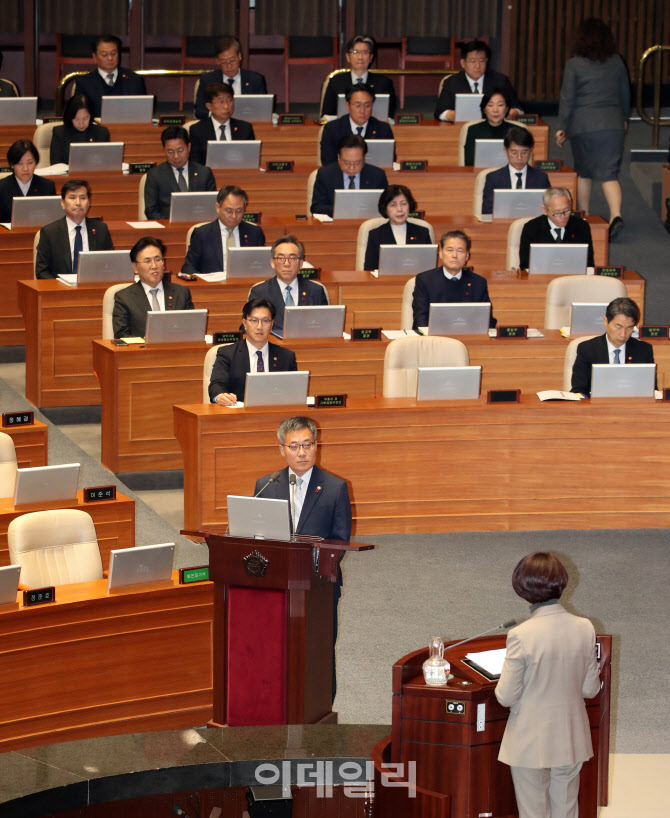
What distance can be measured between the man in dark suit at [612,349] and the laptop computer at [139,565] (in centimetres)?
282

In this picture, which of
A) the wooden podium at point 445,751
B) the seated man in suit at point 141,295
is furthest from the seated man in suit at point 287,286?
the wooden podium at point 445,751

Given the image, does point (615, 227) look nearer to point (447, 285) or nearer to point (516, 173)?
point (516, 173)

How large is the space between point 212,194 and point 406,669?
5922 mm

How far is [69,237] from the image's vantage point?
8.66 m

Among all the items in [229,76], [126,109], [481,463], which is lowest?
[481,463]

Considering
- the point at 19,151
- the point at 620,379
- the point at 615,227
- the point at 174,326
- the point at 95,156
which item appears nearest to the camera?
the point at 620,379

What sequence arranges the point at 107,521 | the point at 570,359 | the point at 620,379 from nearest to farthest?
the point at 107,521 < the point at 620,379 < the point at 570,359

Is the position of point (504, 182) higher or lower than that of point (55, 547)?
higher

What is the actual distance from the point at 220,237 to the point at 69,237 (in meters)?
0.88

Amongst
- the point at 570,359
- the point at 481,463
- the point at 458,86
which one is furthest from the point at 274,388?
the point at 458,86

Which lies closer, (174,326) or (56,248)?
(174,326)

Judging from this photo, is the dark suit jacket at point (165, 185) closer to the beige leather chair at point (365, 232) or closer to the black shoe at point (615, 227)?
the beige leather chair at point (365, 232)

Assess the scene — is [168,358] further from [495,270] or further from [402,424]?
[495,270]

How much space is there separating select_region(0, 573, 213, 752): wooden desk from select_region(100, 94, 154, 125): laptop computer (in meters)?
6.01
